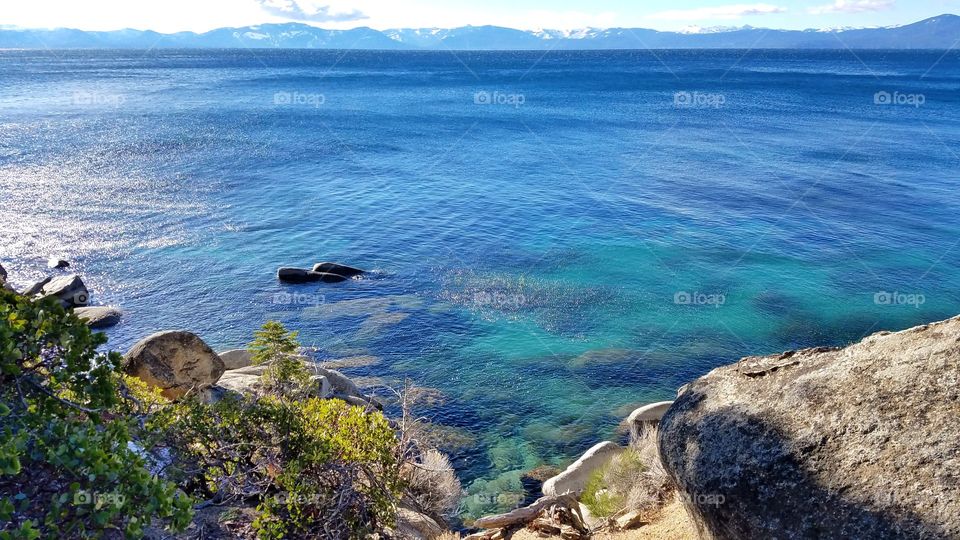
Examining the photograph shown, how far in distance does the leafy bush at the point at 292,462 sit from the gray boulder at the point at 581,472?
675 cm

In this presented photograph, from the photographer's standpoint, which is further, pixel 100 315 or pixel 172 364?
pixel 100 315

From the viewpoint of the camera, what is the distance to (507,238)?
41500mm

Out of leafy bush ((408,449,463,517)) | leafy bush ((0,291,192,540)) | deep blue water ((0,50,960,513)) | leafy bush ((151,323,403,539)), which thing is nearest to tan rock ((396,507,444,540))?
leafy bush ((408,449,463,517))

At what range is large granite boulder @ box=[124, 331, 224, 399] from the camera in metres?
19.5

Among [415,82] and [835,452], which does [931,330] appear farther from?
[415,82]

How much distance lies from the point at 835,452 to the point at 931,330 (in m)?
2.45

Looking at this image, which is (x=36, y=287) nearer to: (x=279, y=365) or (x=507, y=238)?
(x=279, y=365)

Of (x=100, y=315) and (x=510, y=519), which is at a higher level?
(x=100, y=315)

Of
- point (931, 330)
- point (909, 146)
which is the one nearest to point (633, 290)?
point (931, 330)

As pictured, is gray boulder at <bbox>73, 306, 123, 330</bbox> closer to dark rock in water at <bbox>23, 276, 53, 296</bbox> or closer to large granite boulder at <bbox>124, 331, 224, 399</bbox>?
dark rock in water at <bbox>23, 276, 53, 296</bbox>

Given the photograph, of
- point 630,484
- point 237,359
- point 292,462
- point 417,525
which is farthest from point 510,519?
point 237,359

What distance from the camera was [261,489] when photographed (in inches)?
467

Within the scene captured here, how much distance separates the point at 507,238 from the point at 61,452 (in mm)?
35590

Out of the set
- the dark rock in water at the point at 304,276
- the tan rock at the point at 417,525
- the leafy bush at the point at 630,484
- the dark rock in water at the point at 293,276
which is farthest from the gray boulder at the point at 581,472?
the dark rock in water at the point at 293,276
